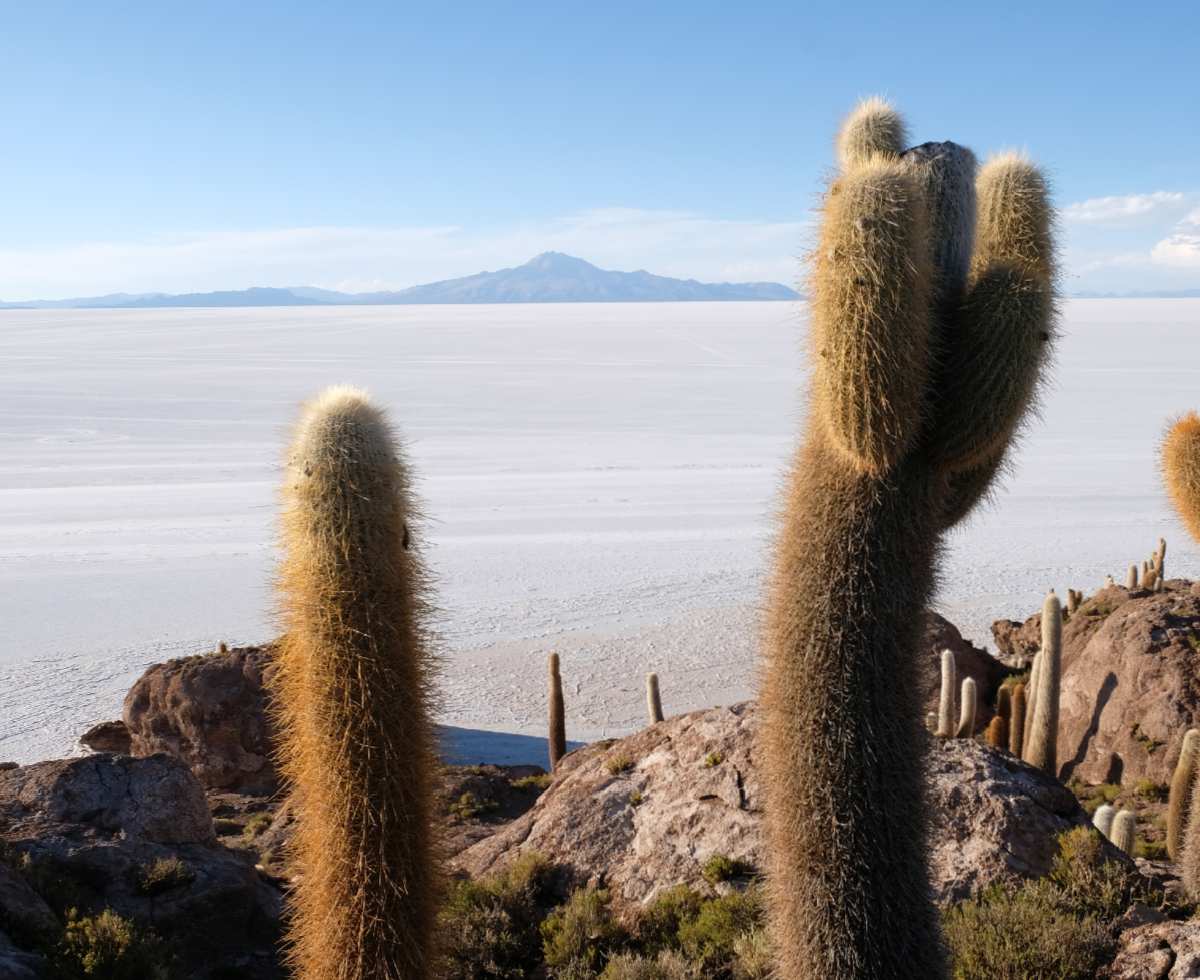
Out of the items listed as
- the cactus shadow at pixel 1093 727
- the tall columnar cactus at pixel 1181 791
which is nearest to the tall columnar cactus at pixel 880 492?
the tall columnar cactus at pixel 1181 791

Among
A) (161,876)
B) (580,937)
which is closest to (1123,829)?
(580,937)

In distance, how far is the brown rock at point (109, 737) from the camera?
12.4 meters

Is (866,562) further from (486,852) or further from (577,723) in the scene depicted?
(577,723)

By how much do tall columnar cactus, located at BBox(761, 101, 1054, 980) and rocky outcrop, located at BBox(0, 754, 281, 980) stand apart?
2.98 m

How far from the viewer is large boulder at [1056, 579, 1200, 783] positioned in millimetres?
10352

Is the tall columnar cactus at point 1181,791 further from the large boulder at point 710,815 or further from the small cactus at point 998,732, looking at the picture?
the small cactus at point 998,732

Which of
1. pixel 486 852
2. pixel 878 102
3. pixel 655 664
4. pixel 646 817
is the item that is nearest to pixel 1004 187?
pixel 878 102

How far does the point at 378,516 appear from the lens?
12.6ft

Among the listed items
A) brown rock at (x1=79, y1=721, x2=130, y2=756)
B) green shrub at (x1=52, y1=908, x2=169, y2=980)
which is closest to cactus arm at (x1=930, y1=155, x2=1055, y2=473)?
green shrub at (x1=52, y1=908, x2=169, y2=980)

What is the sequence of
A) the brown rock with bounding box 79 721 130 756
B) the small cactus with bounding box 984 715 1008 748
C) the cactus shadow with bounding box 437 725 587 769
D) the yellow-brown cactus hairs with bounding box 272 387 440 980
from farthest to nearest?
1. the cactus shadow with bounding box 437 725 587 769
2. the brown rock with bounding box 79 721 130 756
3. the small cactus with bounding box 984 715 1008 748
4. the yellow-brown cactus hairs with bounding box 272 387 440 980

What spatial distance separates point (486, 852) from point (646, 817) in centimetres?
133

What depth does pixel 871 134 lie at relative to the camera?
3836 millimetres

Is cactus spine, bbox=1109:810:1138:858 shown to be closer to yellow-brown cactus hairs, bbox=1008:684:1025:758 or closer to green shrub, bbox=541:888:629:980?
yellow-brown cactus hairs, bbox=1008:684:1025:758

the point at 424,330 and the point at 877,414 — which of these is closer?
the point at 877,414
